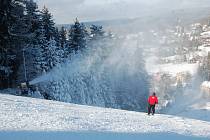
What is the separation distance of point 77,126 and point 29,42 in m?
34.6

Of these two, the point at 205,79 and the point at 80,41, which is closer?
the point at 80,41

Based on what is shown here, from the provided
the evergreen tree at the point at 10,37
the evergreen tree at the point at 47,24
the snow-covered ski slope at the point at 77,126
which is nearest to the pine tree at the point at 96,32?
the evergreen tree at the point at 47,24

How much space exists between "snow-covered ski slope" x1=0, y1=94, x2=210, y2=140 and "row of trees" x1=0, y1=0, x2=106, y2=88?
61.4 feet

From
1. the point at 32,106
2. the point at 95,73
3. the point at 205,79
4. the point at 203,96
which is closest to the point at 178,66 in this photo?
the point at 205,79

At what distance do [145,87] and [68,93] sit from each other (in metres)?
39.0

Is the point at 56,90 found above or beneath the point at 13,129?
beneath

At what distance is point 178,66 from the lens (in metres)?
184

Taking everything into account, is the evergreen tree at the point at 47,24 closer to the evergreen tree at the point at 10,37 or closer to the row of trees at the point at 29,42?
the row of trees at the point at 29,42

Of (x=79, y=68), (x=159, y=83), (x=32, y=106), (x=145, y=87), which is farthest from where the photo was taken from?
(x=159, y=83)

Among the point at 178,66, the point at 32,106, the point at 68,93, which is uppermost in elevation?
the point at 32,106

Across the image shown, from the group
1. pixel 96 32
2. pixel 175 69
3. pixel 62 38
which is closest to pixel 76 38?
pixel 62 38

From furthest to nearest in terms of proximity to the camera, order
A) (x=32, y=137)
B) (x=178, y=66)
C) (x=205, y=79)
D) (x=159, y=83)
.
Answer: (x=178, y=66)
(x=205, y=79)
(x=159, y=83)
(x=32, y=137)

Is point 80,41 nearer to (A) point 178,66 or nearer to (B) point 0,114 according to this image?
(B) point 0,114

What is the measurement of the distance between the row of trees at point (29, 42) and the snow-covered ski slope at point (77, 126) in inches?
737
